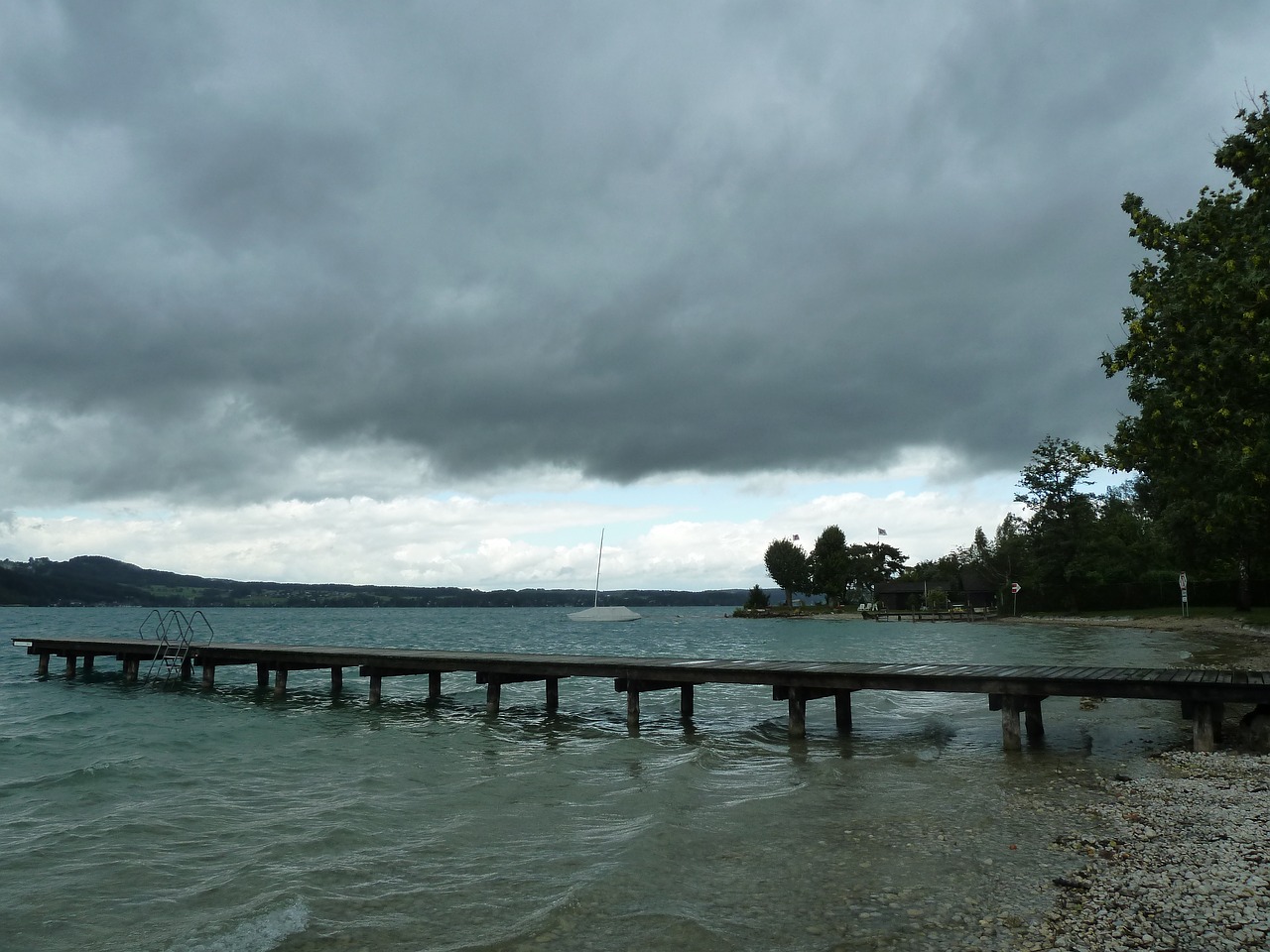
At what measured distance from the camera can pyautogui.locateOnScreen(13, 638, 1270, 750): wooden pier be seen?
12984mm

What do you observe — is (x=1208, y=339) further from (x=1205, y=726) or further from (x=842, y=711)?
(x=842, y=711)

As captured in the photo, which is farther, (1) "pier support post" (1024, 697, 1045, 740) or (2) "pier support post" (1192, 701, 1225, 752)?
(1) "pier support post" (1024, 697, 1045, 740)

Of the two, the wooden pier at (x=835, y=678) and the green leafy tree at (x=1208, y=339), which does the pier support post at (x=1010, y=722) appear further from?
the green leafy tree at (x=1208, y=339)

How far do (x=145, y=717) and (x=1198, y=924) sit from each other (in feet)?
76.2

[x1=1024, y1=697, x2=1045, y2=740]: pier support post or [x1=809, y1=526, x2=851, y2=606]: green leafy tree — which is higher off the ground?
[x1=809, y1=526, x2=851, y2=606]: green leafy tree

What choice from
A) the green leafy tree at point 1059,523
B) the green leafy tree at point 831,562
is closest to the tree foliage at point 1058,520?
the green leafy tree at point 1059,523

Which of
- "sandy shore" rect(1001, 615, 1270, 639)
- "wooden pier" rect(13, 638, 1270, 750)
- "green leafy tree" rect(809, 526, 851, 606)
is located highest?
"green leafy tree" rect(809, 526, 851, 606)

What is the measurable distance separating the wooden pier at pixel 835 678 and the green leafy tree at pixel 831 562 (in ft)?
371

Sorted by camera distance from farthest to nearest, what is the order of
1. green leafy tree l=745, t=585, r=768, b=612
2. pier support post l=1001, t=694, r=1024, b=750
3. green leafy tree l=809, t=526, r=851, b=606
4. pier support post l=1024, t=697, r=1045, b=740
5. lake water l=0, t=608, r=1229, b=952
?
green leafy tree l=745, t=585, r=768, b=612 < green leafy tree l=809, t=526, r=851, b=606 < pier support post l=1024, t=697, r=1045, b=740 < pier support post l=1001, t=694, r=1024, b=750 < lake water l=0, t=608, r=1229, b=952

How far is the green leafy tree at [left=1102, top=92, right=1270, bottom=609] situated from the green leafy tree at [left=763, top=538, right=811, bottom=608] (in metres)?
121

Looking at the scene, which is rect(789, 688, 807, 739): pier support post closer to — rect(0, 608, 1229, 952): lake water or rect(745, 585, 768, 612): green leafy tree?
rect(0, 608, 1229, 952): lake water

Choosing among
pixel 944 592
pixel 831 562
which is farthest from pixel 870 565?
pixel 944 592

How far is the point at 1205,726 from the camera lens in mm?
12891

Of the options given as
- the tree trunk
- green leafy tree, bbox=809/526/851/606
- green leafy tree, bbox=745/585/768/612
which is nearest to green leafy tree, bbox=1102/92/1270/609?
the tree trunk
